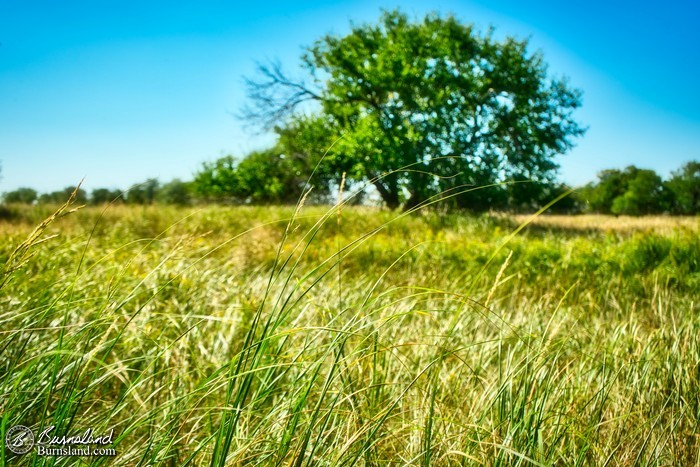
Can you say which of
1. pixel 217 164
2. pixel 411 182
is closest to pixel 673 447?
pixel 411 182

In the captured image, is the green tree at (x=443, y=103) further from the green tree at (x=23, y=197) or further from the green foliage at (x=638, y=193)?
the green foliage at (x=638, y=193)

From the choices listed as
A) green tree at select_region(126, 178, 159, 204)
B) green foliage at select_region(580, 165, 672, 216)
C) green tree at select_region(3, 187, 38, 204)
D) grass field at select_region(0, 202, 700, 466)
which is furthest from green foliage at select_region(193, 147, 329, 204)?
green foliage at select_region(580, 165, 672, 216)

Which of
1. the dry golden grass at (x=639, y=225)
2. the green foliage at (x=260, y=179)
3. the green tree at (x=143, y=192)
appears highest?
the green foliage at (x=260, y=179)

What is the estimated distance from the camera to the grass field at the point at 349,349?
0.98 metres

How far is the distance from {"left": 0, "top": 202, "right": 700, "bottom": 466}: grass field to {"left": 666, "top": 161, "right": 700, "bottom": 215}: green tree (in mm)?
50241

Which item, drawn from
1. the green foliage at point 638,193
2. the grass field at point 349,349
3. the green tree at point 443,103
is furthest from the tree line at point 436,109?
the green foliage at point 638,193

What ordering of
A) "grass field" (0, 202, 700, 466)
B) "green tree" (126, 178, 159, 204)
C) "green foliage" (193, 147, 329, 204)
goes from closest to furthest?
"grass field" (0, 202, 700, 466) → "green tree" (126, 178, 159, 204) → "green foliage" (193, 147, 329, 204)

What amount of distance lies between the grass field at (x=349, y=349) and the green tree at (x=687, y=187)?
50.2 metres

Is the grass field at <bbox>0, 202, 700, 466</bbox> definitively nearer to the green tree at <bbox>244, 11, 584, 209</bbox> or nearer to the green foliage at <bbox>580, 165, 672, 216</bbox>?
the green tree at <bbox>244, 11, 584, 209</bbox>

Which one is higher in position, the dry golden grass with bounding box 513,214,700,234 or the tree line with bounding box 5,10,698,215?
the tree line with bounding box 5,10,698,215

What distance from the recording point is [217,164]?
2956 centimetres

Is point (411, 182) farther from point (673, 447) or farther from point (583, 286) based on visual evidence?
point (673, 447)

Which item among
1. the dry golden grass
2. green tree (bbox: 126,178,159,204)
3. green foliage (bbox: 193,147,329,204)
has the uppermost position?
green foliage (bbox: 193,147,329,204)

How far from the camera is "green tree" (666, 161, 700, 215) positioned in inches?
1667
